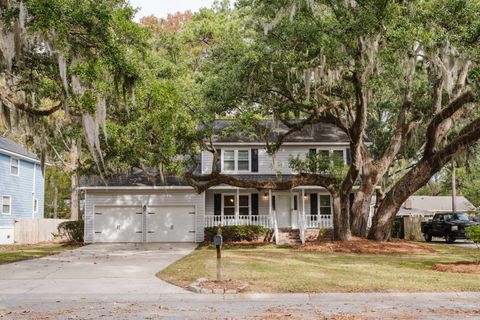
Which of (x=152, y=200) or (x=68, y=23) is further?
(x=152, y=200)

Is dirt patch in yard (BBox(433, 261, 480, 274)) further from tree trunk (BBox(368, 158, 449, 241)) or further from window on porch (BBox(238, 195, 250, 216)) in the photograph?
window on porch (BBox(238, 195, 250, 216))

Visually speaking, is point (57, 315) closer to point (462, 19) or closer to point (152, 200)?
point (462, 19)

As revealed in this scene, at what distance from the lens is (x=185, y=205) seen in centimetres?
2723

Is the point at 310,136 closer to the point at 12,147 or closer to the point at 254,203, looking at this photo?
the point at 254,203

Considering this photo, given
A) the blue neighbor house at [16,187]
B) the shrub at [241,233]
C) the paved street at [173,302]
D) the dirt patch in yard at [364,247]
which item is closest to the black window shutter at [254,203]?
the shrub at [241,233]

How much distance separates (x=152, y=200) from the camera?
27297 millimetres

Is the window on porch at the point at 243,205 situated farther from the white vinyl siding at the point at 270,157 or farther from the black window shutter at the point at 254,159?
the black window shutter at the point at 254,159

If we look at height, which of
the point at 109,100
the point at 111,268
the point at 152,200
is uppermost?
the point at 109,100

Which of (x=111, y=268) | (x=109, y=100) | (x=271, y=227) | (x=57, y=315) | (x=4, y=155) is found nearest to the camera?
(x=57, y=315)

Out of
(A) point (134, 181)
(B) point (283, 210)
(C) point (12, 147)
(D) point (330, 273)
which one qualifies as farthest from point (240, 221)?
(C) point (12, 147)

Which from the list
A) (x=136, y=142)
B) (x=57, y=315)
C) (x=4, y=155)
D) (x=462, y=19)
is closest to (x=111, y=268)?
(x=136, y=142)

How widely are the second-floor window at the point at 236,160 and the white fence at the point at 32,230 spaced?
1262 cm

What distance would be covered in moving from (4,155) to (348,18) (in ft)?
75.3

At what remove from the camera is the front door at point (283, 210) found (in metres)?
28.2
